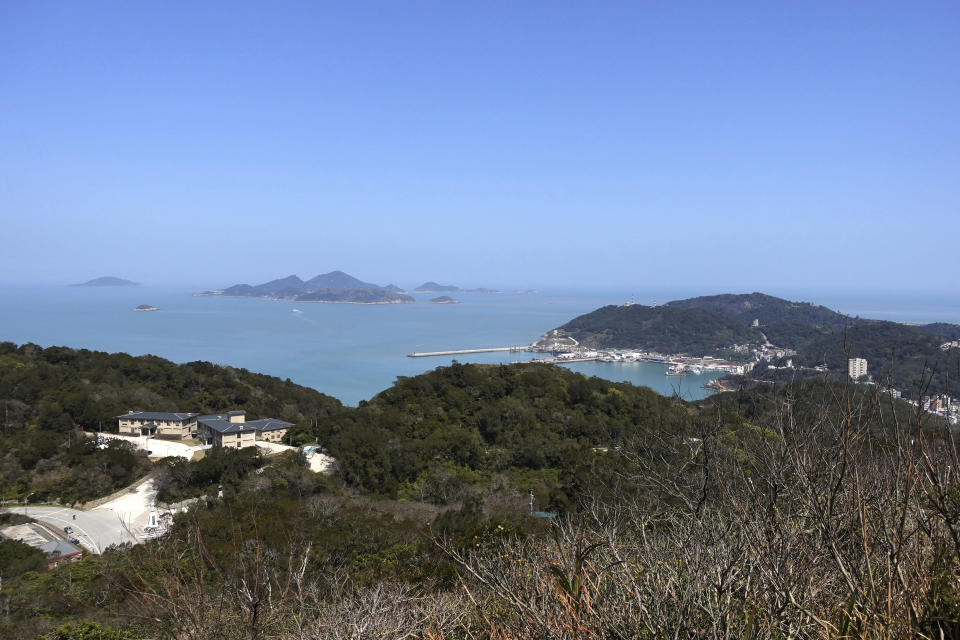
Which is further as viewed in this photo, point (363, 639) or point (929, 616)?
point (363, 639)

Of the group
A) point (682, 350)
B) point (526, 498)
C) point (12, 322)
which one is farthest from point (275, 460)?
point (12, 322)

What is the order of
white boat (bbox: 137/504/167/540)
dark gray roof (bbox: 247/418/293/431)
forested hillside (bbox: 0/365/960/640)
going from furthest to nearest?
dark gray roof (bbox: 247/418/293/431)
white boat (bbox: 137/504/167/540)
forested hillside (bbox: 0/365/960/640)

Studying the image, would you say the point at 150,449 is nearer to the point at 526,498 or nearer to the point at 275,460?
the point at 275,460

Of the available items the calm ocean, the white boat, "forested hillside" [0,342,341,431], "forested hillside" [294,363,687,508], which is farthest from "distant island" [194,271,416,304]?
the white boat

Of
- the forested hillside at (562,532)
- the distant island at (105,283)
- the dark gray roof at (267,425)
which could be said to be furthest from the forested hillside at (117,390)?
the distant island at (105,283)

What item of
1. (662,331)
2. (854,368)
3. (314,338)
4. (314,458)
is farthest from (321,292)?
(854,368)

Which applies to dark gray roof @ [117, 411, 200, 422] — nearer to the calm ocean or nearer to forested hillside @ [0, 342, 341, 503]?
forested hillside @ [0, 342, 341, 503]

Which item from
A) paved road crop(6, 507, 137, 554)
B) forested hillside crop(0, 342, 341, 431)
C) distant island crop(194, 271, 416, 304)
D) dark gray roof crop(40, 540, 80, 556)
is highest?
distant island crop(194, 271, 416, 304)
